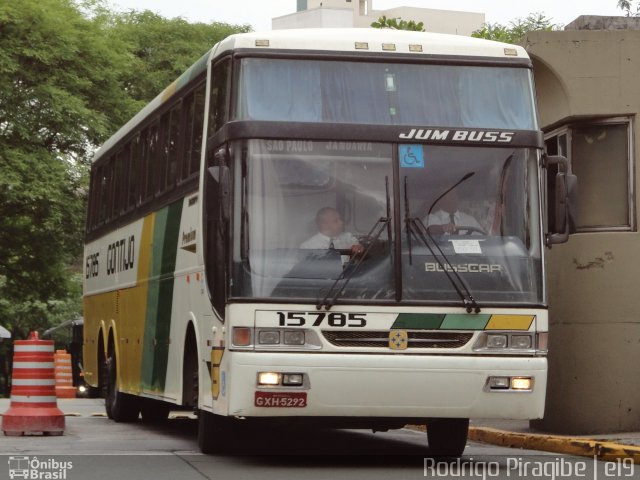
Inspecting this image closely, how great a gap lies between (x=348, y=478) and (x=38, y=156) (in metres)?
27.9

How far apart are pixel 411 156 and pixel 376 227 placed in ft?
2.23

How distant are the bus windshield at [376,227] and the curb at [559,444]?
1.80 m

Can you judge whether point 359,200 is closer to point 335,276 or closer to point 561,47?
point 335,276

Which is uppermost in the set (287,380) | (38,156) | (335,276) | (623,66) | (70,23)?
(70,23)

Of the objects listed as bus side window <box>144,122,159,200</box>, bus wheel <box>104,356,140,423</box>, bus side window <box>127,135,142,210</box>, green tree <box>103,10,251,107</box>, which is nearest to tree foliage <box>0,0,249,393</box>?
green tree <box>103,10,251,107</box>

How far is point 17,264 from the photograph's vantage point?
41.4 metres

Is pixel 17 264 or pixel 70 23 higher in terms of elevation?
pixel 70 23

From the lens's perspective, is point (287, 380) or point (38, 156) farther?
point (38, 156)

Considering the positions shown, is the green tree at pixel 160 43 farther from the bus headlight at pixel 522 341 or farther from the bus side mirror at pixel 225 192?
the bus headlight at pixel 522 341

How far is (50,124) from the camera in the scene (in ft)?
126

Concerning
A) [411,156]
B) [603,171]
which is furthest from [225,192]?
[603,171]

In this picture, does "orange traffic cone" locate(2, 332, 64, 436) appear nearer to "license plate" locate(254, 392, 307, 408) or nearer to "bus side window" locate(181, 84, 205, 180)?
"bus side window" locate(181, 84, 205, 180)

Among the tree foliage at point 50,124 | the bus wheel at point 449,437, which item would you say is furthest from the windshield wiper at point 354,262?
the tree foliage at point 50,124

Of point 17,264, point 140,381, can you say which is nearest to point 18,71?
point 17,264
